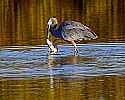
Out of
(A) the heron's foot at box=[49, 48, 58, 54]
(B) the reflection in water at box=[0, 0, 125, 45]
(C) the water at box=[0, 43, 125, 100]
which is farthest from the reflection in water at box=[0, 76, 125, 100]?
(B) the reflection in water at box=[0, 0, 125, 45]

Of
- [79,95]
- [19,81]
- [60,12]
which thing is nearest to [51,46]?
[19,81]

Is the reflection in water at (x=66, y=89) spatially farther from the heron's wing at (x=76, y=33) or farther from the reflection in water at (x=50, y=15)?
the reflection in water at (x=50, y=15)

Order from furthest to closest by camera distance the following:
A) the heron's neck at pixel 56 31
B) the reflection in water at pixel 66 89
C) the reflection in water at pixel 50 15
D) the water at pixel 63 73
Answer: the reflection in water at pixel 50 15 → the heron's neck at pixel 56 31 → the water at pixel 63 73 → the reflection in water at pixel 66 89

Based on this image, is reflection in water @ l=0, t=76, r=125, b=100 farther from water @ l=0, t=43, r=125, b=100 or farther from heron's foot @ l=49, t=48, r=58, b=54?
heron's foot @ l=49, t=48, r=58, b=54

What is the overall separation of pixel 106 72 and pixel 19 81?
44.5 inches

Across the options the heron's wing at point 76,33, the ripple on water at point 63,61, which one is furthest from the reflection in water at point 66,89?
the heron's wing at point 76,33

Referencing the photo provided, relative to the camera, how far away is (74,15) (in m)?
16.3

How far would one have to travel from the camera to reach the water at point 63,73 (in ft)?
26.3

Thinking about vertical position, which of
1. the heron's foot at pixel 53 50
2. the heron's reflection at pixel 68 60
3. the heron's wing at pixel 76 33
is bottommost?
the heron's reflection at pixel 68 60

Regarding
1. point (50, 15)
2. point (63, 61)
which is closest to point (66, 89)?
point (63, 61)

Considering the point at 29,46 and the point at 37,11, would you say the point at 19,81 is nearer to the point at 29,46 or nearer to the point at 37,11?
the point at 29,46

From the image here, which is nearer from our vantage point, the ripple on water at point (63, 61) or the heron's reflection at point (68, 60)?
the ripple on water at point (63, 61)

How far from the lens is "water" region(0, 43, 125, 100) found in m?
8.01

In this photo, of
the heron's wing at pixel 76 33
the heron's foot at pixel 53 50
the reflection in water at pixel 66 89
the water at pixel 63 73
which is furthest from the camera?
the heron's wing at pixel 76 33
